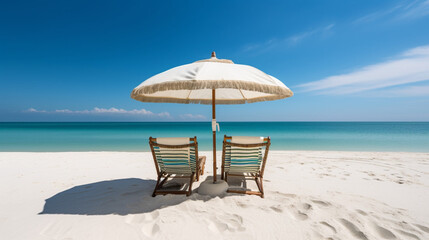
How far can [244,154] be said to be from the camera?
9.74 feet

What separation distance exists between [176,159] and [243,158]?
1046mm

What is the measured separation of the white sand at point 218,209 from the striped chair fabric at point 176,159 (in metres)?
0.41

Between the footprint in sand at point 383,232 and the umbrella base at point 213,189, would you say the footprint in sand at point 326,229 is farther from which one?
the umbrella base at point 213,189

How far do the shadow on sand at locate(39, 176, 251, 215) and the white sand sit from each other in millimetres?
13

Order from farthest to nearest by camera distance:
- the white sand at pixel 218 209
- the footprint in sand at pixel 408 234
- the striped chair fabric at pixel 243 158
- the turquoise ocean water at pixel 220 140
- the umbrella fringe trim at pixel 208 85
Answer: the turquoise ocean water at pixel 220 140
the striped chair fabric at pixel 243 158
the umbrella fringe trim at pixel 208 85
the white sand at pixel 218 209
the footprint in sand at pixel 408 234

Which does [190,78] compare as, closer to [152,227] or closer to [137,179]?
[152,227]

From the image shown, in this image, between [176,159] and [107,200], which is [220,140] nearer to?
[176,159]

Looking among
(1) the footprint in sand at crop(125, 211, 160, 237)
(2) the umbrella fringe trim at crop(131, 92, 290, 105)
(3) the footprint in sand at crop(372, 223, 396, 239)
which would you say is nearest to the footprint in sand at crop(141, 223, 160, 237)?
(1) the footprint in sand at crop(125, 211, 160, 237)

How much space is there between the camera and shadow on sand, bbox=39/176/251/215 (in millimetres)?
2408

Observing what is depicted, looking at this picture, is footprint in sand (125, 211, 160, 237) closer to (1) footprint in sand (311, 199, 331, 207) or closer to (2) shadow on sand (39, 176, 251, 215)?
(2) shadow on sand (39, 176, 251, 215)

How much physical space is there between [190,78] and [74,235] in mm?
1999

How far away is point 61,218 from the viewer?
2.22 meters

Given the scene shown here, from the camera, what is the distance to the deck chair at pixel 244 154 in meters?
2.80

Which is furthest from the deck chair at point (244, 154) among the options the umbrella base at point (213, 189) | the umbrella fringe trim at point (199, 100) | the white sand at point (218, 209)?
the umbrella fringe trim at point (199, 100)
